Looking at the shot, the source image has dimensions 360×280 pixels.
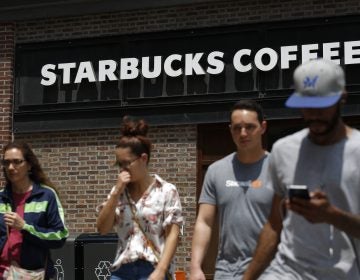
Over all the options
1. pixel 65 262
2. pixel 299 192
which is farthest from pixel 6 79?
pixel 299 192

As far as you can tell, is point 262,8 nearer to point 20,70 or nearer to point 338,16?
point 338,16

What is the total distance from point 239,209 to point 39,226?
1.59 meters

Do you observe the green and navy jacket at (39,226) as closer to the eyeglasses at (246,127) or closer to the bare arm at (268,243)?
the eyeglasses at (246,127)

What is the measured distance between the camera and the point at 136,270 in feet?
15.6

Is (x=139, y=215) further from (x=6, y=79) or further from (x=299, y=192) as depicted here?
(x=6, y=79)

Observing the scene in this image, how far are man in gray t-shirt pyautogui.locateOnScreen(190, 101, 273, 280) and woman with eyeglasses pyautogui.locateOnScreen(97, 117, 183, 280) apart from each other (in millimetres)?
208

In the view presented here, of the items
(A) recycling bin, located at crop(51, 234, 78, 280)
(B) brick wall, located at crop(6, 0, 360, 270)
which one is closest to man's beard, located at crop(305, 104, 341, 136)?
(A) recycling bin, located at crop(51, 234, 78, 280)

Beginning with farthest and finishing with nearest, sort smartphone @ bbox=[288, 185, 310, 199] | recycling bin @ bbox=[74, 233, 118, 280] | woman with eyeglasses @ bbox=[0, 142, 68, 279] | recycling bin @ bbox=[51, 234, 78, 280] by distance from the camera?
1. recycling bin @ bbox=[51, 234, 78, 280]
2. recycling bin @ bbox=[74, 233, 118, 280]
3. woman with eyeglasses @ bbox=[0, 142, 68, 279]
4. smartphone @ bbox=[288, 185, 310, 199]

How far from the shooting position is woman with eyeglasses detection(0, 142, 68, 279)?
5.28 meters

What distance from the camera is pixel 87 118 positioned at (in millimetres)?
12508

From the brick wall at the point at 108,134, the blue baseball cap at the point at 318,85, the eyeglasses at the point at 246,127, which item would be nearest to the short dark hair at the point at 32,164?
the eyeglasses at the point at 246,127

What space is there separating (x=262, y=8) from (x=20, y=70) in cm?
444

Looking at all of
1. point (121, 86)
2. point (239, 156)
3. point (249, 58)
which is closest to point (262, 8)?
point (249, 58)

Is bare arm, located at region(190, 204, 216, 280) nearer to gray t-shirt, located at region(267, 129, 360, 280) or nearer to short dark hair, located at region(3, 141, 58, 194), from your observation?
short dark hair, located at region(3, 141, 58, 194)
